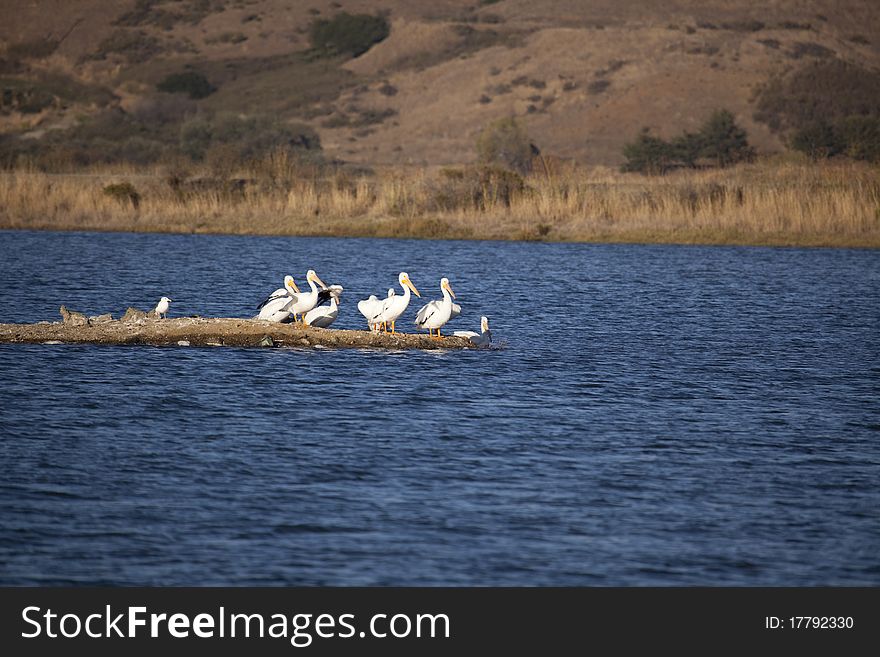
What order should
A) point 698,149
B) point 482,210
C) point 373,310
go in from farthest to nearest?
point 698,149 → point 482,210 → point 373,310

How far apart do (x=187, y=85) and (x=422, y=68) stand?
1494 cm

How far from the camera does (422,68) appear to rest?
9462cm

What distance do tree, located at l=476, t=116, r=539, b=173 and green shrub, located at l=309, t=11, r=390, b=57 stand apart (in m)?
36.4

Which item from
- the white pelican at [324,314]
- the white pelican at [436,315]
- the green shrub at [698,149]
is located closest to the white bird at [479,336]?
the white pelican at [436,315]

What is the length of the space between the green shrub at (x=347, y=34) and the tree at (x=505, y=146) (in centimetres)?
3636

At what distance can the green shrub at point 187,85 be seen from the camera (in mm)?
91562

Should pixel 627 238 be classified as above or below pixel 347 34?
below

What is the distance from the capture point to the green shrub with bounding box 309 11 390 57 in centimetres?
10156

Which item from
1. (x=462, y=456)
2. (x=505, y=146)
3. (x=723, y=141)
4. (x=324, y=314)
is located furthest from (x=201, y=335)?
(x=723, y=141)

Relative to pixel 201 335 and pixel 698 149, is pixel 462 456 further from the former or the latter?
pixel 698 149

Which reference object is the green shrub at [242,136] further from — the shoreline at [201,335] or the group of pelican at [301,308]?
the shoreline at [201,335]
